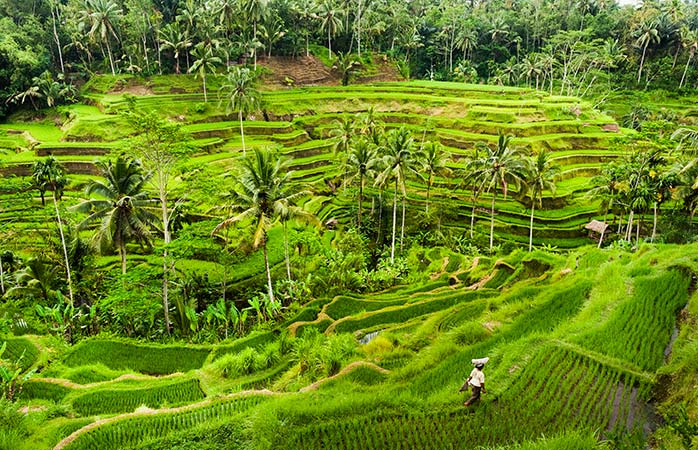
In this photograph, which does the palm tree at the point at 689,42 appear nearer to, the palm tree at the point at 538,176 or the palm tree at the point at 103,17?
the palm tree at the point at 538,176

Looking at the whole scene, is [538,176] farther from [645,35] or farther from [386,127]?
[645,35]

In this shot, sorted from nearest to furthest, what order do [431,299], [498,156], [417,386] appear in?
[417,386] → [431,299] → [498,156]

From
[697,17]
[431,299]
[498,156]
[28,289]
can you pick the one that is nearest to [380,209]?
[498,156]

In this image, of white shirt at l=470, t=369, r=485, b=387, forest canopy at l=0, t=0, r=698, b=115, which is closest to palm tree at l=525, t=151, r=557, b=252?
white shirt at l=470, t=369, r=485, b=387

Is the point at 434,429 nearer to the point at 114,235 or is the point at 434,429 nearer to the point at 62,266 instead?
the point at 114,235

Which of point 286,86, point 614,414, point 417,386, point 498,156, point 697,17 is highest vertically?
point 697,17

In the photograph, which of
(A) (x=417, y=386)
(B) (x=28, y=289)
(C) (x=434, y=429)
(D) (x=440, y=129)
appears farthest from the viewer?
(D) (x=440, y=129)

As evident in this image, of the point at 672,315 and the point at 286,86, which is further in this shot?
the point at 286,86
